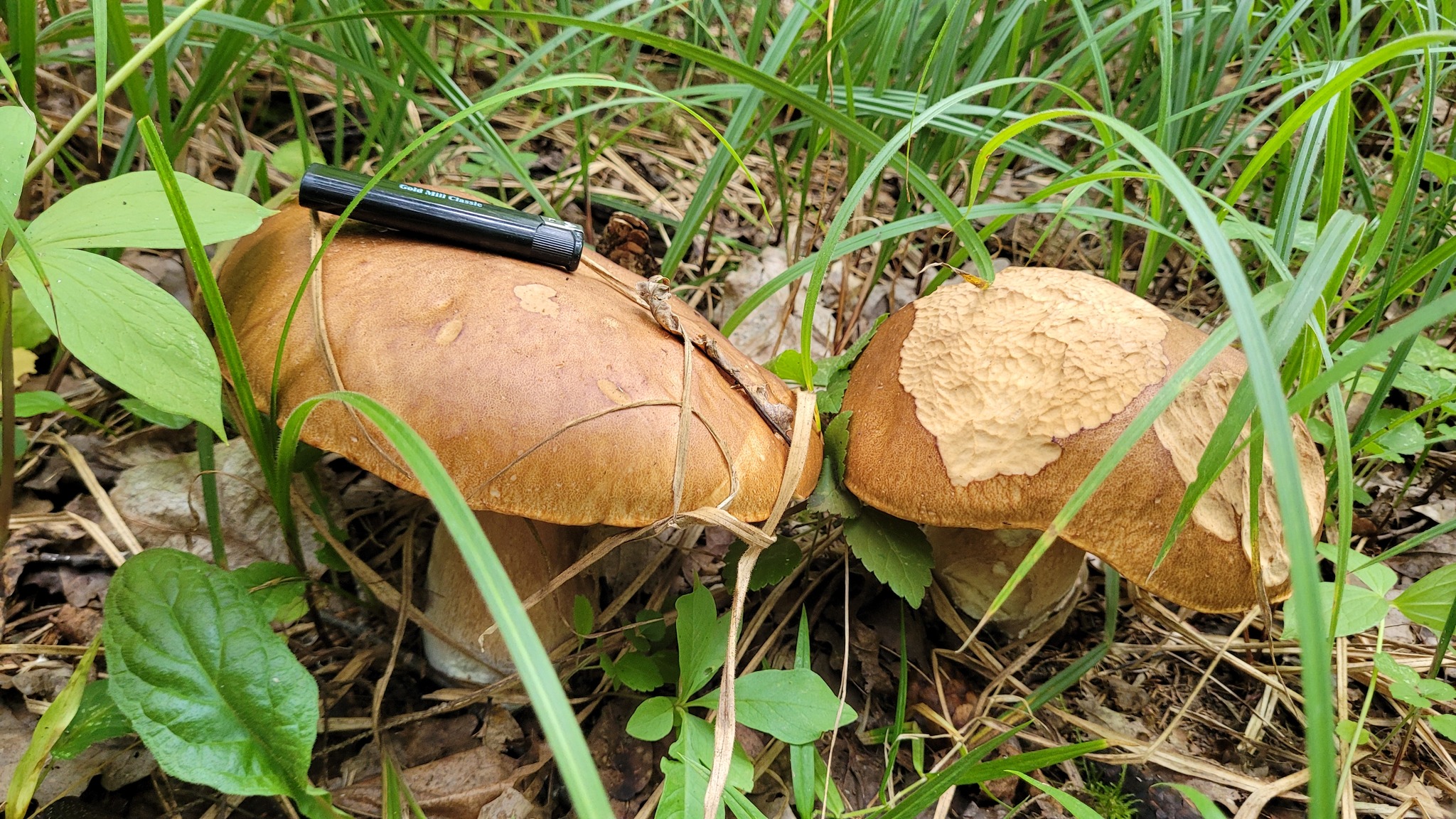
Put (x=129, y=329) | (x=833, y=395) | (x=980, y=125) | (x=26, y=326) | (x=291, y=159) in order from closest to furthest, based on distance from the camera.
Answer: (x=129, y=329), (x=833, y=395), (x=26, y=326), (x=980, y=125), (x=291, y=159)

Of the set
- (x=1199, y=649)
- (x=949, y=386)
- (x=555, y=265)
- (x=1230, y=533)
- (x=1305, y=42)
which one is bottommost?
(x=1199, y=649)

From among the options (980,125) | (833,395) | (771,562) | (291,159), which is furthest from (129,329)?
(980,125)

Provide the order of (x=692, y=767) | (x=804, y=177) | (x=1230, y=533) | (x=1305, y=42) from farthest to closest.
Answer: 1. (x=1305, y=42)
2. (x=804, y=177)
3. (x=1230, y=533)
4. (x=692, y=767)

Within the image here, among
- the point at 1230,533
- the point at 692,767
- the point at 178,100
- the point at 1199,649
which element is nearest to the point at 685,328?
the point at 692,767

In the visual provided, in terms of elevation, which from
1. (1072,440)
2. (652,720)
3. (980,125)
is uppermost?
(980,125)

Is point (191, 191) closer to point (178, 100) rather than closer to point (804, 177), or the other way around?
point (804, 177)

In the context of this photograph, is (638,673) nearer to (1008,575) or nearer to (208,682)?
(208,682)
